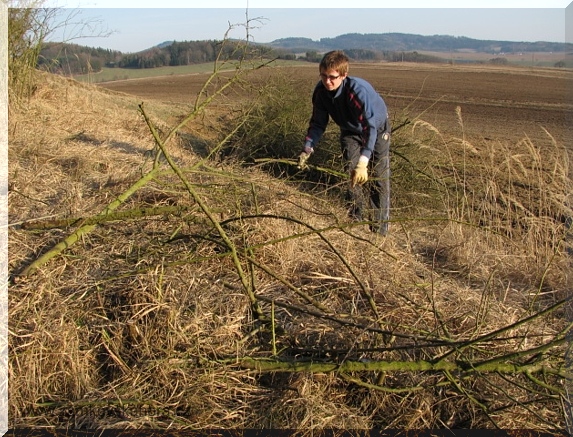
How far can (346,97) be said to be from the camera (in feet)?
13.7

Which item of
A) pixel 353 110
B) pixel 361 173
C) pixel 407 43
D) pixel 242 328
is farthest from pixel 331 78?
pixel 407 43

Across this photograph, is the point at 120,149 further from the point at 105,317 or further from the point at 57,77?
the point at 57,77

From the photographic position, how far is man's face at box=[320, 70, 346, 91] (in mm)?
4031

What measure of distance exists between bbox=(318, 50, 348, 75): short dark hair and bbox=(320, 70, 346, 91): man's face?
0.03 m

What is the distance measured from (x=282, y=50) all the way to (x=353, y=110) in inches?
99.8

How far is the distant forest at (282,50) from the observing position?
7.39 meters

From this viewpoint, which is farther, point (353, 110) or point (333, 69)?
point (353, 110)

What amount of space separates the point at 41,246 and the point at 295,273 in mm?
1382

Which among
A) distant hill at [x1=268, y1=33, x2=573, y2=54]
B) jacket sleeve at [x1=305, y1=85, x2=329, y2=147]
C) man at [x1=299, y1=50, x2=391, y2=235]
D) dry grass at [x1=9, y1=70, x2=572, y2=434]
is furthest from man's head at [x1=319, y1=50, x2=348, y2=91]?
distant hill at [x1=268, y1=33, x2=573, y2=54]

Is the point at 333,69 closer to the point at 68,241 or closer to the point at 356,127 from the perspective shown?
the point at 356,127

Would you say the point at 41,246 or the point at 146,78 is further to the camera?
the point at 146,78

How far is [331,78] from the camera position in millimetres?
4055

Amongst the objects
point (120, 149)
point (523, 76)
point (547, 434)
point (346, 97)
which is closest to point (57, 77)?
point (120, 149)

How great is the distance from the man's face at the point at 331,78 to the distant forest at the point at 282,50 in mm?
370
